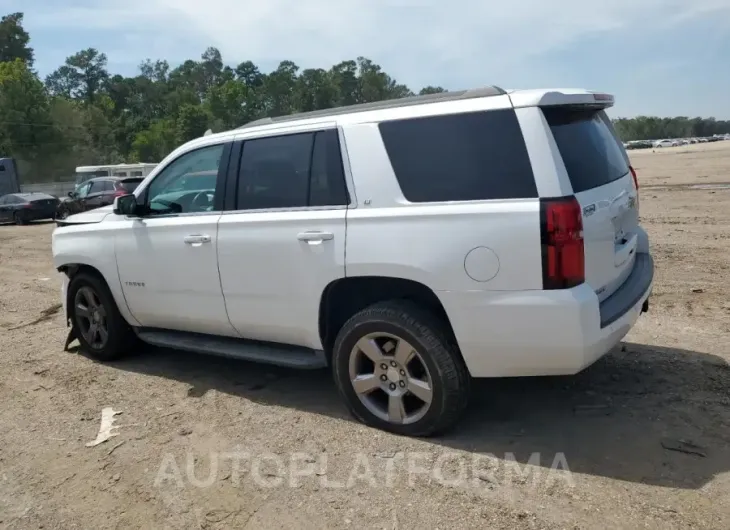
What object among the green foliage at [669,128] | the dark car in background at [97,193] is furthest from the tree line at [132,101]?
the green foliage at [669,128]

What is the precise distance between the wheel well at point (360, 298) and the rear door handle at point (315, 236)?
28 cm

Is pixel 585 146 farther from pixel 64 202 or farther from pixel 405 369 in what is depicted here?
pixel 64 202

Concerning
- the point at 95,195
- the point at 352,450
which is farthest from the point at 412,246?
the point at 95,195

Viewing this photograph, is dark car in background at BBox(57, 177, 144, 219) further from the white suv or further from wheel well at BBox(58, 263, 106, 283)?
the white suv

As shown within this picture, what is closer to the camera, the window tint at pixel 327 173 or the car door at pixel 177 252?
the window tint at pixel 327 173

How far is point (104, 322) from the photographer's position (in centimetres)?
579

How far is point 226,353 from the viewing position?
4.80 m

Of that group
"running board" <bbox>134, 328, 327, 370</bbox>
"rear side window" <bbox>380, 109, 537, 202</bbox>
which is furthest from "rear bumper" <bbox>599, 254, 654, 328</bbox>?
"running board" <bbox>134, 328, 327, 370</bbox>

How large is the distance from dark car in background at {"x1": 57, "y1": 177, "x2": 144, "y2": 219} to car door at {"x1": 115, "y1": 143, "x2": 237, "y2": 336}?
18251 millimetres

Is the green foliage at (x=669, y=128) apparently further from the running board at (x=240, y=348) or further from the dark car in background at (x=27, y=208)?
the running board at (x=240, y=348)

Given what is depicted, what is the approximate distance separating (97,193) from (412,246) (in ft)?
72.9

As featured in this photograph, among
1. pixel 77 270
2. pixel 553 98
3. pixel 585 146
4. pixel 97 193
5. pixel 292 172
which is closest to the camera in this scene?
pixel 553 98

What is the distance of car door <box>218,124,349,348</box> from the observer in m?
4.17

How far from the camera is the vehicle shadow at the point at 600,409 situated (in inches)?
141
